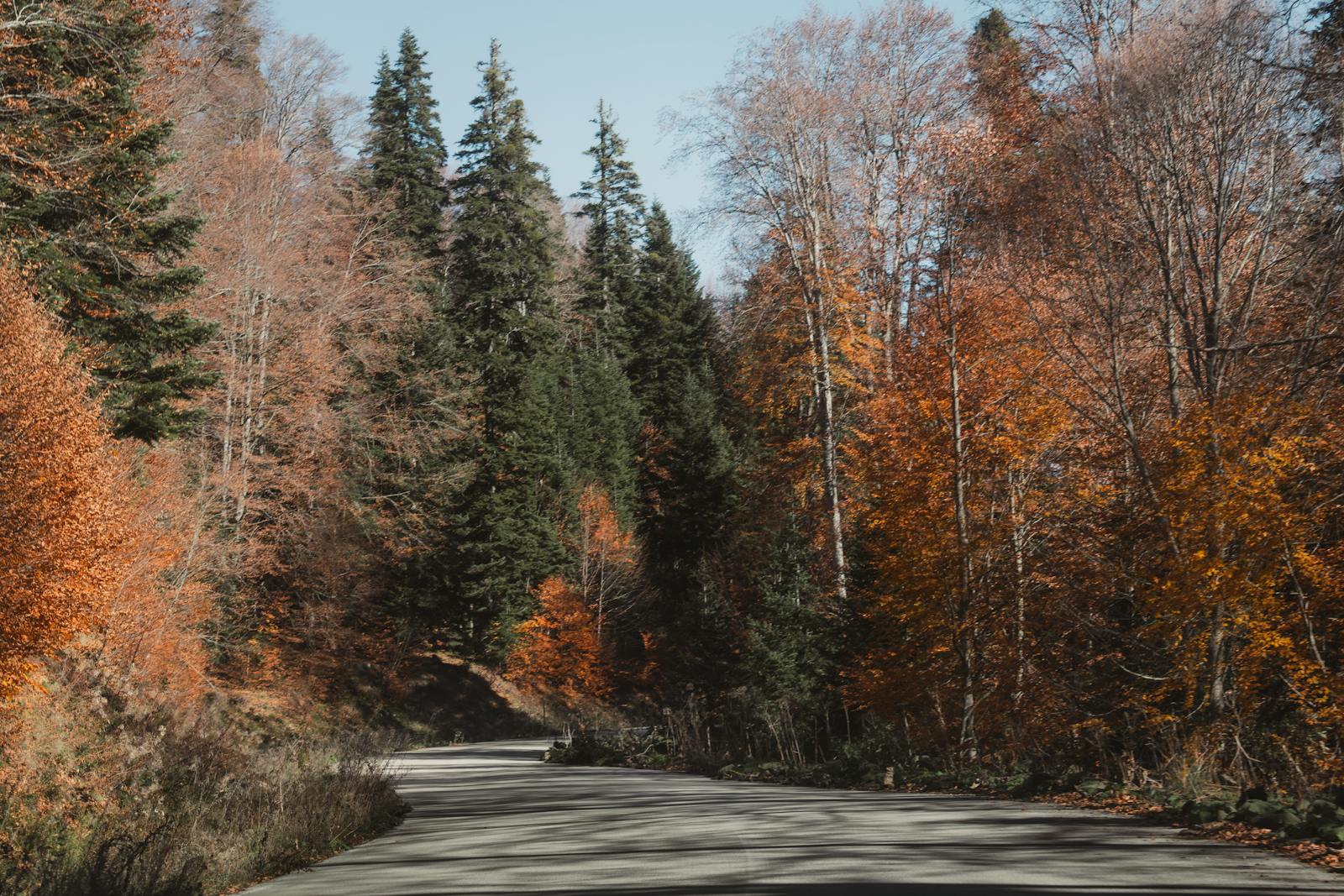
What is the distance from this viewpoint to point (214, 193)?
3388 cm

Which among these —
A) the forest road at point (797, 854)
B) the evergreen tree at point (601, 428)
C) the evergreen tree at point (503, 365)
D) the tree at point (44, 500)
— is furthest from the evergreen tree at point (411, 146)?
the forest road at point (797, 854)

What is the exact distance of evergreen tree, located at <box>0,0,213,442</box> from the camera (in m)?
19.0

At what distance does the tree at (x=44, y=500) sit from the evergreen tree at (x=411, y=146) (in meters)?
34.2

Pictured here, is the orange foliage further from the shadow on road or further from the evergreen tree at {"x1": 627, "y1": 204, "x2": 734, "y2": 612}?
the shadow on road

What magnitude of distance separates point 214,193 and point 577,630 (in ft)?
67.8

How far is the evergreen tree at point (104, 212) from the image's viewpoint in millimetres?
19031

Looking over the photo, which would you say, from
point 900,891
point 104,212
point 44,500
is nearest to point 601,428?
point 104,212

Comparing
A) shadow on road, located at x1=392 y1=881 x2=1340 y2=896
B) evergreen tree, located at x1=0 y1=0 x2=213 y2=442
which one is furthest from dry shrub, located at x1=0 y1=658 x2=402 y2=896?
evergreen tree, located at x1=0 y1=0 x2=213 y2=442

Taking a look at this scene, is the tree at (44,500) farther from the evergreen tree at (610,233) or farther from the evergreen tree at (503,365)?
the evergreen tree at (610,233)

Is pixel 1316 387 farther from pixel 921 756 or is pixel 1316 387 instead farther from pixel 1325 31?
pixel 921 756

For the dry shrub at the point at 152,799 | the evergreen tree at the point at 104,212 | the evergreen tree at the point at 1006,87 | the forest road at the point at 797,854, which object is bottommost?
the forest road at the point at 797,854

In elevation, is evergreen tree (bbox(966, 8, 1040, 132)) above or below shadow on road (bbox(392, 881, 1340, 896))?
above

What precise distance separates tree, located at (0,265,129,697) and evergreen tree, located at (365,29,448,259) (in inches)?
1345

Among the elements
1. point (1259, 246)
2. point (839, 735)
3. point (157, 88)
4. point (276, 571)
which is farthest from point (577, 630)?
point (1259, 246)
